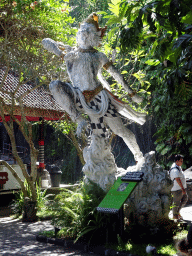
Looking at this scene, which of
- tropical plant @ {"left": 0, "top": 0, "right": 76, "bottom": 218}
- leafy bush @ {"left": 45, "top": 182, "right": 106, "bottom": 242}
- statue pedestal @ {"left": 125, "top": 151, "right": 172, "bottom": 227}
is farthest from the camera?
tropical plant @ {"left": 0, "top": 0, "right": 76, "bottom": 218}

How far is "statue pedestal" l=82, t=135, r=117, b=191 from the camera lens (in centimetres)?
608

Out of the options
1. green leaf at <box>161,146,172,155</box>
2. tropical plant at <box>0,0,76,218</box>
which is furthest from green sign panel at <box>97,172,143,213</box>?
green leaf at <box>161,146,172,155</box>

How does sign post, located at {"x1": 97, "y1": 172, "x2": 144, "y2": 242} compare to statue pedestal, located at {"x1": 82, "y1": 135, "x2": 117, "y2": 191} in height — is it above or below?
below

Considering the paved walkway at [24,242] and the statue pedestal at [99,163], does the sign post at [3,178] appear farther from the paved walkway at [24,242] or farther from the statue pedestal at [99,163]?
the statue pedestal at [99,163]

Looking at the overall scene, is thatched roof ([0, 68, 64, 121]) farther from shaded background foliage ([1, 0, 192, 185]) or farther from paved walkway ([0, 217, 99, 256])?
paved walkway ([0, 217, 99, 256])

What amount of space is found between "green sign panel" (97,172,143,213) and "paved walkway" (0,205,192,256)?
689 millimetres

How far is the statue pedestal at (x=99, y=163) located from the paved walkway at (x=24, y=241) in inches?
54.3

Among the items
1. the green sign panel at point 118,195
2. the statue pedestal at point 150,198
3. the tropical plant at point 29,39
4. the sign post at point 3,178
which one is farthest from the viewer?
the sign post at point 3,178

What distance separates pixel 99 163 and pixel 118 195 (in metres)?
1.49

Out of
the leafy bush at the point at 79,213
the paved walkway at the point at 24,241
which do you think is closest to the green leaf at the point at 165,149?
the paved walkway at the point at 24,241

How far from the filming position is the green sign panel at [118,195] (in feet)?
15.2

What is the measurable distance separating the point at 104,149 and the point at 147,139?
7.96 m

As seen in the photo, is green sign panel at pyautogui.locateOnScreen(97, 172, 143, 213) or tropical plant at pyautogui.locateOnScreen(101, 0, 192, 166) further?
green sign panel at pyautogui.locateOnScreen(97, 172, 143, 213)

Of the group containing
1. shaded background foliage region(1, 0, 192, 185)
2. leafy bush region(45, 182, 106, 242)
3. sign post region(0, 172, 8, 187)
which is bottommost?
leafy bush region(45, 182, 106, 242)
